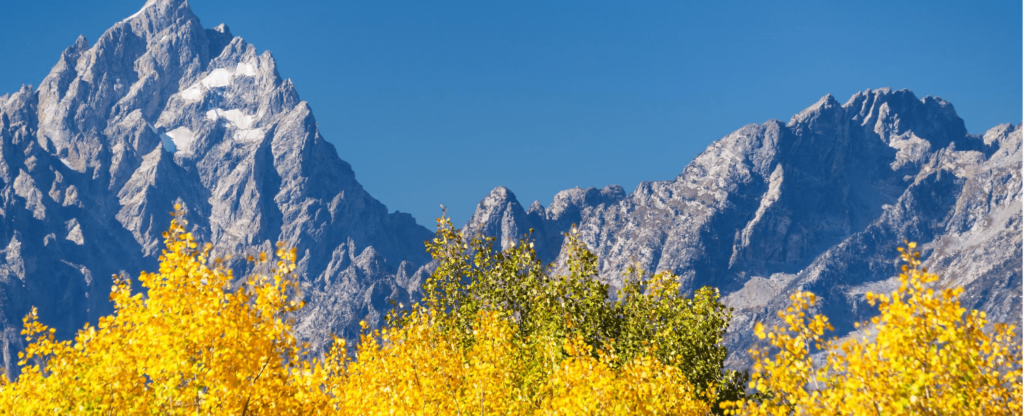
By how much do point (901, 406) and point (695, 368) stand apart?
24912 millimetres

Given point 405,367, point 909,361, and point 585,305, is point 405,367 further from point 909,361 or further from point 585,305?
point 585,305

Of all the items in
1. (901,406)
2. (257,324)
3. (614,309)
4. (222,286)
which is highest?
(614,309)

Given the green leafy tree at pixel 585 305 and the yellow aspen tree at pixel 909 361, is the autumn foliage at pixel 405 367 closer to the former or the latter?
the yellow aspen tree at pixel 909 361

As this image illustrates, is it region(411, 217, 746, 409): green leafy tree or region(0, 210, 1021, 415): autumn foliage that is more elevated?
region(411, 217, 746, 409): green leafy tree

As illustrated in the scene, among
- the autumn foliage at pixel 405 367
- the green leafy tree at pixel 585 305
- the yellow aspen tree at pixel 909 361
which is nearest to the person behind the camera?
the yellow aspen tree at pixel 909 361

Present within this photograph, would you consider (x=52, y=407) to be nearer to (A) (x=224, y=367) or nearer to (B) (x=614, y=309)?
(A) (x=224, y=367)

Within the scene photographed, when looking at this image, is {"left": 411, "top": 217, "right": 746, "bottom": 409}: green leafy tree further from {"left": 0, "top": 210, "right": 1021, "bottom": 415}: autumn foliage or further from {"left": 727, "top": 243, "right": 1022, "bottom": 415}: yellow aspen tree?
{"left": 727, "top": 243, "right": 1022, "bottom": 415}: yellow aspen tree

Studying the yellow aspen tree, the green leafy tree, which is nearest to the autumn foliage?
the yellow aspen tree

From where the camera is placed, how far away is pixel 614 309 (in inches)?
1494

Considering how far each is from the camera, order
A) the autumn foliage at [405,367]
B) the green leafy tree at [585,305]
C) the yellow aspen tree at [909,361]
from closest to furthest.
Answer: the yellow aspen tree at [909,361]
the autumn foliage at [405,367]
the green leafy tree at [585,305]

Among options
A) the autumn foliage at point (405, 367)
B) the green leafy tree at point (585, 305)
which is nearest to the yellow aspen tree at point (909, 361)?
the autumn foliage at point (405, 367)

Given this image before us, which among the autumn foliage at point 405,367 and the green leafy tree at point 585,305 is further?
the green leafy tree at point 585,305

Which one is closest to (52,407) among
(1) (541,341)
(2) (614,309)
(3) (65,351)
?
(3) (65,351)

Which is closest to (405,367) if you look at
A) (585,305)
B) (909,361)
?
(909,361)
